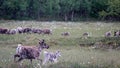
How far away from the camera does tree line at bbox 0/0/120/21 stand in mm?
80500

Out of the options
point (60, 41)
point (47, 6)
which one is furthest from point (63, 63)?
point (47, 6)

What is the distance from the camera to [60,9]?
282ft

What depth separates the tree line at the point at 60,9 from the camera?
8050 centimetres

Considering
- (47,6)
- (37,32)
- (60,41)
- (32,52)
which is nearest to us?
(32,52)

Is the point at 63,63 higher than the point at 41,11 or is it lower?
higher

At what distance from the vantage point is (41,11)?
278 ft

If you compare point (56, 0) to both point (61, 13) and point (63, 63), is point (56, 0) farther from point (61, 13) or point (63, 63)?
point (63, 63)

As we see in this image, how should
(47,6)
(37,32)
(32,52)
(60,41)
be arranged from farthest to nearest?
1. (47,6)
2. (37,32)
3. (60,41)
4. (32,52)

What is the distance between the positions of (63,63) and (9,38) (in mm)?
15032

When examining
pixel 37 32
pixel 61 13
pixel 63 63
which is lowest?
pixel 61 13

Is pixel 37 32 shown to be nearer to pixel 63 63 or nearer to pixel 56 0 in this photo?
pixel 63 63

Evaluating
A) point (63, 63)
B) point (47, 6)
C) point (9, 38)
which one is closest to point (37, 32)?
point (9, 38)

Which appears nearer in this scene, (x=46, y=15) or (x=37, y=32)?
(x=37, y=32)

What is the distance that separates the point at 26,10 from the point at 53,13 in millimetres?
6767
